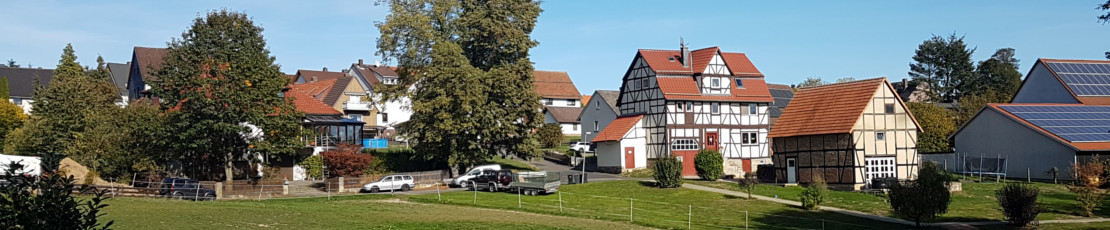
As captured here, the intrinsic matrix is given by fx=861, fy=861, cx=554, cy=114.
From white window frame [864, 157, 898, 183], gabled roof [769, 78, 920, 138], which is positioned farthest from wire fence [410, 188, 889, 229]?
white window frame [864, 157, 898, 183]

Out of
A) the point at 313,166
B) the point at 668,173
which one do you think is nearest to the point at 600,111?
the point at 313,166

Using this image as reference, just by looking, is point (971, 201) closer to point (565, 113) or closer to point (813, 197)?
point (813, 197)

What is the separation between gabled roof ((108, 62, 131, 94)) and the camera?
373 feet

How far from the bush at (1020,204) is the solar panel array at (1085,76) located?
35.4 meters

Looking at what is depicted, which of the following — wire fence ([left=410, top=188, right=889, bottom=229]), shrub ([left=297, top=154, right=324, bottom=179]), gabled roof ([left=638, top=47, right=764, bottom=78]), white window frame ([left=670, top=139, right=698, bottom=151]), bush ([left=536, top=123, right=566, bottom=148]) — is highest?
gabled roof ([left=638, top=47, right=764, bottom=78])

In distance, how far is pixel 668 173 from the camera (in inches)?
1923

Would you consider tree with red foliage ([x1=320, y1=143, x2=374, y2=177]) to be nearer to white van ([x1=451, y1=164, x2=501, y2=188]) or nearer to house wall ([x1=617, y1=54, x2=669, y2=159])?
white van ([x1=451, y1=164, x2=501, y2=188])

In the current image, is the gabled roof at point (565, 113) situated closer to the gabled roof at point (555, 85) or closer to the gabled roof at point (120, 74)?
the gabled roof at point (555, 85)

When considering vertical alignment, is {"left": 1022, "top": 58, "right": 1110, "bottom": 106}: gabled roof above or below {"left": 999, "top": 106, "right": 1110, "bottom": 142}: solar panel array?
above

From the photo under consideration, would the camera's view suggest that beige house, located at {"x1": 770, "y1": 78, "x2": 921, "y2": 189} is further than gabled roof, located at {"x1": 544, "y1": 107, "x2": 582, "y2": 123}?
No

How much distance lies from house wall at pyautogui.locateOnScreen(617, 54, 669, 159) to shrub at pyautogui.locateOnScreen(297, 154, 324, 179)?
2444 cm

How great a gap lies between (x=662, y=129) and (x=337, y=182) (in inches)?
1015

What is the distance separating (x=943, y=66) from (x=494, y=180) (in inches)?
2891

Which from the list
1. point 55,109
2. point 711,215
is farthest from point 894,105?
point 55,109
